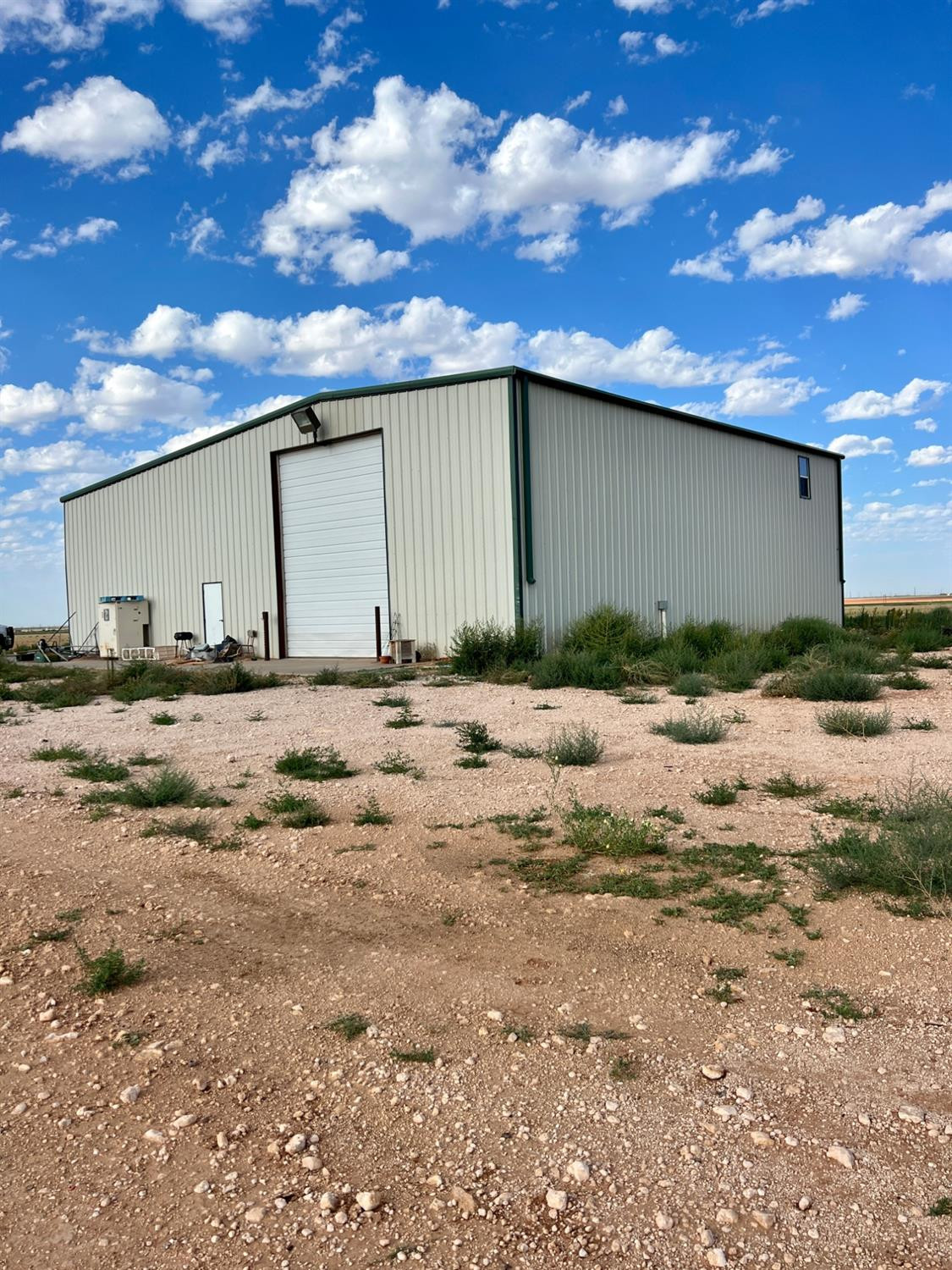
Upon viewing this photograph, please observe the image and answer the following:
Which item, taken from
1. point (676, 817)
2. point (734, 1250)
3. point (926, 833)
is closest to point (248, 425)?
point (676, 817)

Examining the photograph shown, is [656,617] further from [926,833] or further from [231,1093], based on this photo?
[231,1093]

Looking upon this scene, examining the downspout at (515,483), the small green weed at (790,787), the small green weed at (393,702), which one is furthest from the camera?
the downspout at (515,483)

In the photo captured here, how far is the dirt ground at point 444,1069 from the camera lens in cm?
254

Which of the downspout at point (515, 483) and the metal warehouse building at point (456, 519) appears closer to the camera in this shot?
the downspout at point (515, 483)

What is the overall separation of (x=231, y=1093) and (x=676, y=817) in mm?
3891

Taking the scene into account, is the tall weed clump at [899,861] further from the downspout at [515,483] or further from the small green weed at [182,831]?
the downspout at [515,483]

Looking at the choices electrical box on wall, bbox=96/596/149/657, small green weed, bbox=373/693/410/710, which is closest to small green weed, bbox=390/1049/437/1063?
small green weed, bbox=373/693/410/710

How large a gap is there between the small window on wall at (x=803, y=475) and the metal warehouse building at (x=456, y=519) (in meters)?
0.08

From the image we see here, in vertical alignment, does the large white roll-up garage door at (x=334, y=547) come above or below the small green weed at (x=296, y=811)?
above

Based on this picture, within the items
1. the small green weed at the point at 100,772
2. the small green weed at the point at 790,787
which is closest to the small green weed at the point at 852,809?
the small green weed at the point at 790,787

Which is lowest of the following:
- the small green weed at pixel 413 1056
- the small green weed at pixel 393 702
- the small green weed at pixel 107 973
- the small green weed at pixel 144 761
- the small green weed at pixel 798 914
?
the small green weed at pixel 413 1056

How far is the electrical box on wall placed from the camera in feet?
90.4

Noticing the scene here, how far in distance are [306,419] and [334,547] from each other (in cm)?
304

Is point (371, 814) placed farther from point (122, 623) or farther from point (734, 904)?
point (122, 623)
